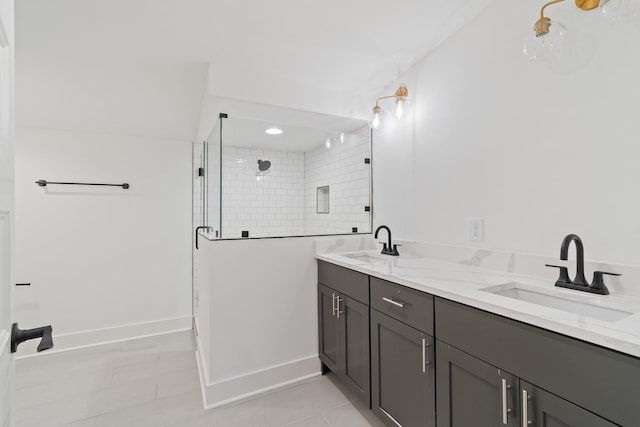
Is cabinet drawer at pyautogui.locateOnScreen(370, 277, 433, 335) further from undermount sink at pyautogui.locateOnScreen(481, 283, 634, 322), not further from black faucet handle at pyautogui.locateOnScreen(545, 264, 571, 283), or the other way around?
black faucet handle at pyautogui.locateOnScreen(545, 264, 571, 283)

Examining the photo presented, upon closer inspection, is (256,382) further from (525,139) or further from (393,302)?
(525,139)

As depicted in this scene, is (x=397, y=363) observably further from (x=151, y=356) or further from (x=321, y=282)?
(x=151, y=356)

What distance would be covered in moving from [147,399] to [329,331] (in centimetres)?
131

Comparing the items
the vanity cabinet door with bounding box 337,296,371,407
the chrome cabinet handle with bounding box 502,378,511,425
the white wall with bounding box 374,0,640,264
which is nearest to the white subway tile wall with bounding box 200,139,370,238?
the white wall with bounding box 374,0,640,264

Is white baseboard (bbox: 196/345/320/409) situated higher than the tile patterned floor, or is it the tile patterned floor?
white baseboard (bbox: 196/345/320/409)

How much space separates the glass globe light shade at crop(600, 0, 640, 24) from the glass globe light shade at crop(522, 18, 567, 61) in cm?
13

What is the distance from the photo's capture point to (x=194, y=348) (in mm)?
2908

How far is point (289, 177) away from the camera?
2344 mm

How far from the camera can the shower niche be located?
7.08ft

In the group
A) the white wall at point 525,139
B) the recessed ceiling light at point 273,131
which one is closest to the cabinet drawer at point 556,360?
the white wall at point 525,139

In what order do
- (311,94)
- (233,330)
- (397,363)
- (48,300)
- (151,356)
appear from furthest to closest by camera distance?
(48,300)
(151,356)
(311,94)
(233,330)
(397,363)

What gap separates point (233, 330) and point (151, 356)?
129 centimetres

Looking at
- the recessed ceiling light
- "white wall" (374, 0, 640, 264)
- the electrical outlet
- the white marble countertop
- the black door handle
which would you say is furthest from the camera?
the recessed ceiling light

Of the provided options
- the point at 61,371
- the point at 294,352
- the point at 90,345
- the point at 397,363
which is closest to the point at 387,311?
the point at 397,363
